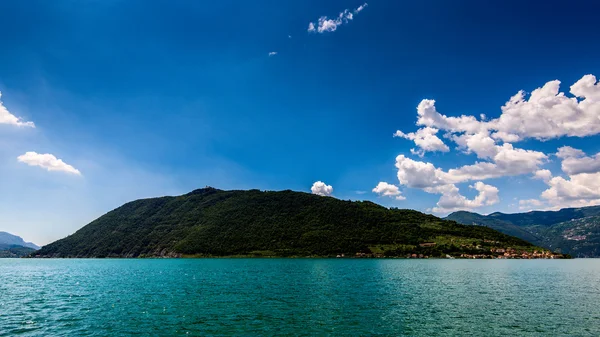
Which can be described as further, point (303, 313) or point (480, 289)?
point (480, 289)

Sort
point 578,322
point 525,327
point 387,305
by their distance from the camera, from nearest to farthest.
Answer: point 525,327
point 578,322
point 387,305

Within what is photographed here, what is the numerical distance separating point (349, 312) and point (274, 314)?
12.4 m

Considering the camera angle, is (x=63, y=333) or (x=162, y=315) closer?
(x=63, y=333)

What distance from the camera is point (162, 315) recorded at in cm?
5497

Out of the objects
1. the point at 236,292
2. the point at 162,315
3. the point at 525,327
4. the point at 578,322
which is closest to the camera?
the point at 525,327

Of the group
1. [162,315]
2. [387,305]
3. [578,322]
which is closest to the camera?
[578,322]

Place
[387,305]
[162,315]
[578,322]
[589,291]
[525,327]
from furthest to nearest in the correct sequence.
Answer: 1. [589,291]
2. [387,305]
3. [162,315]
4. [578,322]
5. [525,327]

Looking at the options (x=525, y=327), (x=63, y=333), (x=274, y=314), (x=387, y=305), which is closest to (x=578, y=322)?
(x=525, y=327)

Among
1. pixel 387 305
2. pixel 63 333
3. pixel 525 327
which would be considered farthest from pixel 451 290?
pixel 63 333

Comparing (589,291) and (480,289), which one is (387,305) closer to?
(480,289)

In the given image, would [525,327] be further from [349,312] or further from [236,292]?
[236,292]

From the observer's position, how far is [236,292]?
8125cm

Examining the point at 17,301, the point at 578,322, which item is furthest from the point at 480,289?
the point at 17,301

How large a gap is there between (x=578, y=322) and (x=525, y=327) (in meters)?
10.7
